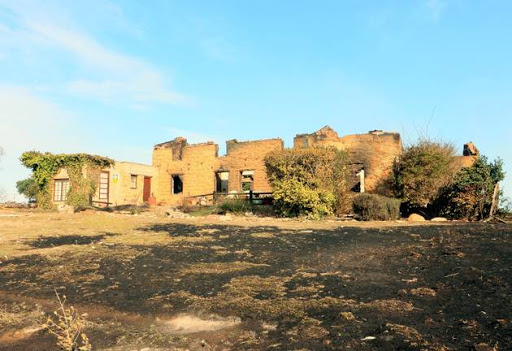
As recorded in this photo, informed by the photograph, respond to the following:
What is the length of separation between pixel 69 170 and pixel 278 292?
79.6 ft

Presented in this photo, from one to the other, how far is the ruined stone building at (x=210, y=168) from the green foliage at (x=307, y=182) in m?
6.38

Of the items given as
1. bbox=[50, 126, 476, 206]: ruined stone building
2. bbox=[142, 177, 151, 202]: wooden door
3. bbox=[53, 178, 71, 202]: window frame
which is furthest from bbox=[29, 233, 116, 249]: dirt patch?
bbox=[142, 177, 151, 202]: wooden door

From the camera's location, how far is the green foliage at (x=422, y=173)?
17438 millimetres

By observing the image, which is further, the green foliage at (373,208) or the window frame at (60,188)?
the window frame at (60,188)

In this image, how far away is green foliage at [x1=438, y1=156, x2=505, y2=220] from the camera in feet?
48.5

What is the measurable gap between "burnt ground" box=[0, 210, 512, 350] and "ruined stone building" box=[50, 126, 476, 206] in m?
15.9

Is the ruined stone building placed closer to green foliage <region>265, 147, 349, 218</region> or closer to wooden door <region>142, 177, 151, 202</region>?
wooden door <region>142, 177, 151, 202</region>

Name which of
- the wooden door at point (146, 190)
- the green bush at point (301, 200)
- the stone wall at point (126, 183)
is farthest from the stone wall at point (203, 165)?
the green bush at point (301, 200)

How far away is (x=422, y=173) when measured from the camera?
720 inches

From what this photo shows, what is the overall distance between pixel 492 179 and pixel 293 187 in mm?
8538

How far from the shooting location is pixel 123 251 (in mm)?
6969

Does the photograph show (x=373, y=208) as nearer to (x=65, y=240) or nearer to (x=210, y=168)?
(x=65, y=240)

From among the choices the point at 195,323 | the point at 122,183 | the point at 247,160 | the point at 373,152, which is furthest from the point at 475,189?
the point at 122,183

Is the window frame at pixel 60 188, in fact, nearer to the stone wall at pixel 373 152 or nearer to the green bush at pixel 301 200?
the stone wall at pixel 373 152
